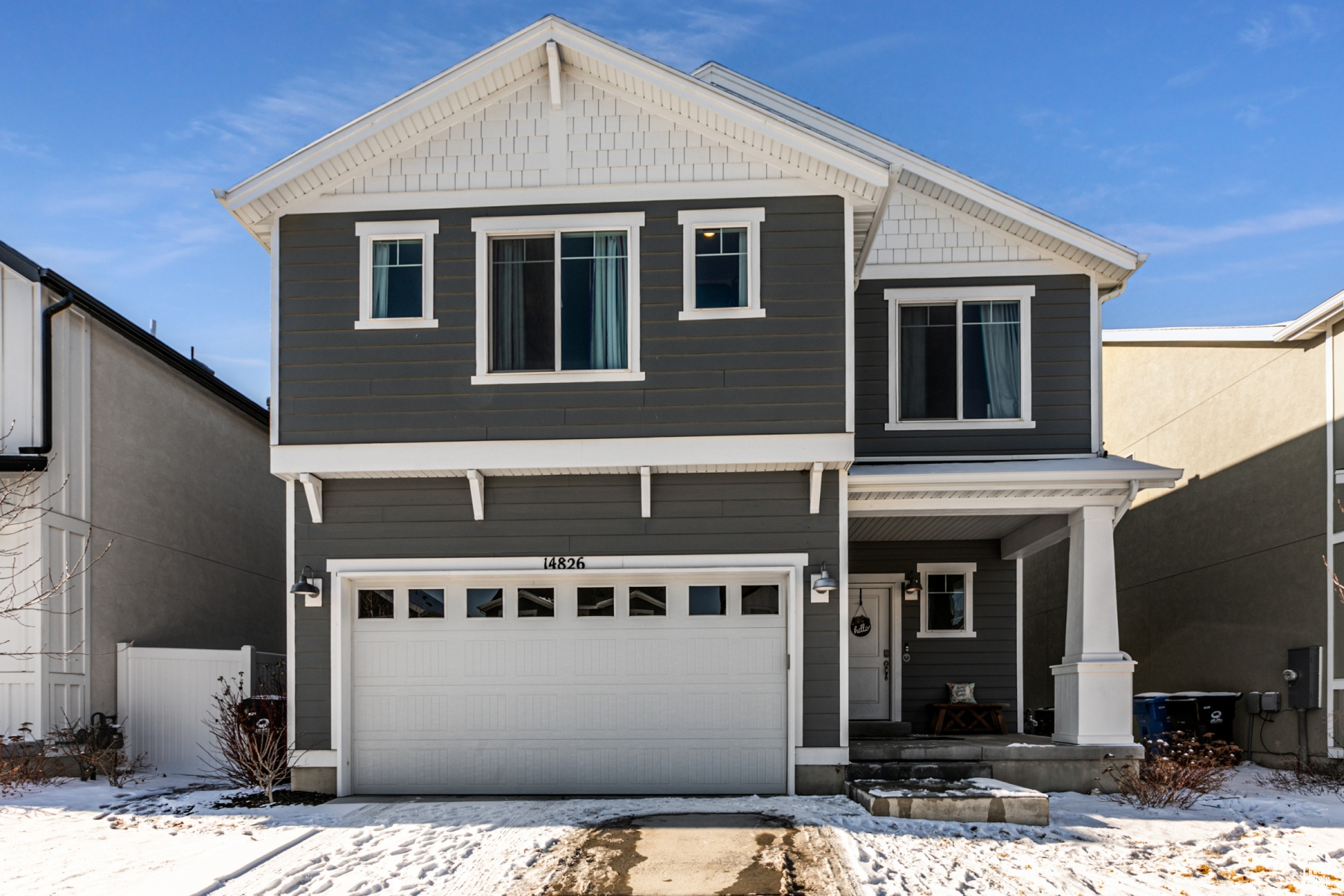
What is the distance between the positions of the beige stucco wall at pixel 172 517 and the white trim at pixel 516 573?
3341mm

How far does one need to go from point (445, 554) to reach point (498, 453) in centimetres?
115

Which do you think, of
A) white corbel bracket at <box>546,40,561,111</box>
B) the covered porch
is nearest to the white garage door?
the covered porch

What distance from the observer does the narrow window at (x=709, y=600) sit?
10125mm

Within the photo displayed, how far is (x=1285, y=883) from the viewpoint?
6781mm

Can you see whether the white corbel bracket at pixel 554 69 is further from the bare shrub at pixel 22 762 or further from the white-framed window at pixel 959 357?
the bare shrub at pixel 22 762

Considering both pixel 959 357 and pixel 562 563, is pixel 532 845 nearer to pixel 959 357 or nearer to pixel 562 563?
pixel 562 563

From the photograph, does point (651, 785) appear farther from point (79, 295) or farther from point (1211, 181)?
point (1211, 181)

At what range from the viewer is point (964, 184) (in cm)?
1185

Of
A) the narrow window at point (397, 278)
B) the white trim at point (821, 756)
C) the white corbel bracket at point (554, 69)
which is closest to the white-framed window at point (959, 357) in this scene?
the white trim at point (821, 756)

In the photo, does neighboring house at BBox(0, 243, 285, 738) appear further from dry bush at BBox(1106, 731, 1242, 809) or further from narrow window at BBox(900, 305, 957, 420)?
dry bush at BBox(1106, 731, 1242, 809)

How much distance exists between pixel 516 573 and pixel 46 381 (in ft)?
17.9

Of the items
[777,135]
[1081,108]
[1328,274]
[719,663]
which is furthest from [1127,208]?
[719,663]

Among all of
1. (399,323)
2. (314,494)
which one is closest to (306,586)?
(314,494)

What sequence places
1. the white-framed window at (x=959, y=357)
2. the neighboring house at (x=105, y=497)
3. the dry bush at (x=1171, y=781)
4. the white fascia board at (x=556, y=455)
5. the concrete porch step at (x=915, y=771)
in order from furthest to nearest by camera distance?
the white-framed window at (x=959, y=357)
the neighboring house at (x=105, y=497)
the concrete porch step at (x=915, y=771)
the white fascia board at (x=556, y=455)
the dry bush at (x=1171, y=781)
